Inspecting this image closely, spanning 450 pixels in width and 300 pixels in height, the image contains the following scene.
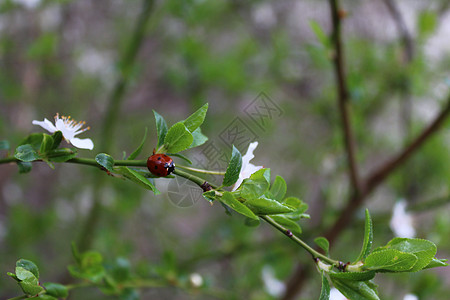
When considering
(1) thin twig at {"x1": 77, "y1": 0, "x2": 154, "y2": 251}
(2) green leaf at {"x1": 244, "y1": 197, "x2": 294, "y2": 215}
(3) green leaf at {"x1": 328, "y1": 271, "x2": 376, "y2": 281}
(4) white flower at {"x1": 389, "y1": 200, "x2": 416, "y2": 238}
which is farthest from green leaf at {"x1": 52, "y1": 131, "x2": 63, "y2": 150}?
(4) white flower at {"x1": 389, "y1": 200, "x2": 416, "y2": 238}

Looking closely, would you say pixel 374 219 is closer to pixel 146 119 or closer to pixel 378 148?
pixel 378 148

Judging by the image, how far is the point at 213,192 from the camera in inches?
16.6

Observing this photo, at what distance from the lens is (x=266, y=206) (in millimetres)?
411

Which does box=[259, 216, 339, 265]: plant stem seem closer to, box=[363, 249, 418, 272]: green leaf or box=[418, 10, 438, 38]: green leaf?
box=[363, 249, 418, 272]: green leaf

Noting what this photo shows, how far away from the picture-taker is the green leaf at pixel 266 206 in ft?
1.33

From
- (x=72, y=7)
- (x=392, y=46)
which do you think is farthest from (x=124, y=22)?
(x=392, y=46)

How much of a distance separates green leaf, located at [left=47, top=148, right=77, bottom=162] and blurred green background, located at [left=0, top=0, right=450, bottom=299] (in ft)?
2.04

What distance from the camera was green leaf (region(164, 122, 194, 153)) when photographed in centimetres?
43

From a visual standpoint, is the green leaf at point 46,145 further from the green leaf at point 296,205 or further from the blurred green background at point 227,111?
the blurred green background at point 227,111

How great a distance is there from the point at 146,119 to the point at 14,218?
0.67m

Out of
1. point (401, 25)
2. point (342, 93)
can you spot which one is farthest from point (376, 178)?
point (401, 25)

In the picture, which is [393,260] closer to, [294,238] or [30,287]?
[294,238]

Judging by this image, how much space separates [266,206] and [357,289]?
0.12 metres

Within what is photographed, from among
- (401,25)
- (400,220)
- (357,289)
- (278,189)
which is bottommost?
(357,289)
